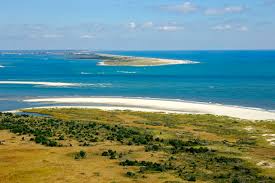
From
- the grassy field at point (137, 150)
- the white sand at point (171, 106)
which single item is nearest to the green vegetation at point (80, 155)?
the grassy field at point (137, 150)

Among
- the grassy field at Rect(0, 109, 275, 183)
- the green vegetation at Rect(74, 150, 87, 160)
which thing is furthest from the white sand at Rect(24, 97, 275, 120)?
the green vegetation at Rect(74, 150, 87, 160)

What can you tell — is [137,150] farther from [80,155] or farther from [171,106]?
[171,106]

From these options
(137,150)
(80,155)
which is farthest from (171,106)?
(80,155)

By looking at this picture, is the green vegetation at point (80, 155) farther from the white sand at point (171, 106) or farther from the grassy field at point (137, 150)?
the white sand at point (171, 106)

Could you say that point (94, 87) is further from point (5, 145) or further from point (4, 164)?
point (4, 164)

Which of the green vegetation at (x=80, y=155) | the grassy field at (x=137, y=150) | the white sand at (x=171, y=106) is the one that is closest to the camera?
the grassy field at (x=137, y=150)

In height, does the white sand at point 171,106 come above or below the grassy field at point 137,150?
above
